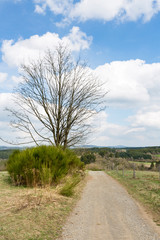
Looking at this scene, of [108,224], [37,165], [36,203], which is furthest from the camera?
[37,165]

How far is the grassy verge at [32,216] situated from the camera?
167 inches

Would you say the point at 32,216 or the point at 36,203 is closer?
the point at 32,216

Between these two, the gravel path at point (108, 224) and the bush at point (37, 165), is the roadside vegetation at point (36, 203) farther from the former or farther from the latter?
the gravel path at point (108, 224)

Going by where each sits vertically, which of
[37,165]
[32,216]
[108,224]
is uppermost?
[37,165]

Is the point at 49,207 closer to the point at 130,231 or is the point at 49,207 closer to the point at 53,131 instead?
the point at 130,231

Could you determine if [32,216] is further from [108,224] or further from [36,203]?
[108,224]

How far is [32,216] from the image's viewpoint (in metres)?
5.25

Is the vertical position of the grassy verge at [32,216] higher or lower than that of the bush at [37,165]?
lower

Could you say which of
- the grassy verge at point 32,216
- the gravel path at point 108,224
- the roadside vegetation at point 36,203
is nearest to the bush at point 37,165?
the roadside vegetation at point 36,203

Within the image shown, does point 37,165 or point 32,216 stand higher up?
point 37,165

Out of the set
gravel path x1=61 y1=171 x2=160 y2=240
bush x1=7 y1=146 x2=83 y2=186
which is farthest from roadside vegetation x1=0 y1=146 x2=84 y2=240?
gravel path x1=61 y1=171 x2=160 y2=240

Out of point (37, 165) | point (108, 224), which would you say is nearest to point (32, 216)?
point (108, 224)

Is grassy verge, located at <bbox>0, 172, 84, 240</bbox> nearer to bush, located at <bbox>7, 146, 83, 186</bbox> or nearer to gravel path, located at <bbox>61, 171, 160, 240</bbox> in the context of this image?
gravel path, located at <bbox>61, 171, 160, 240</bbox>


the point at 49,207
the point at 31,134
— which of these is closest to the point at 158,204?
the point at 49,207
